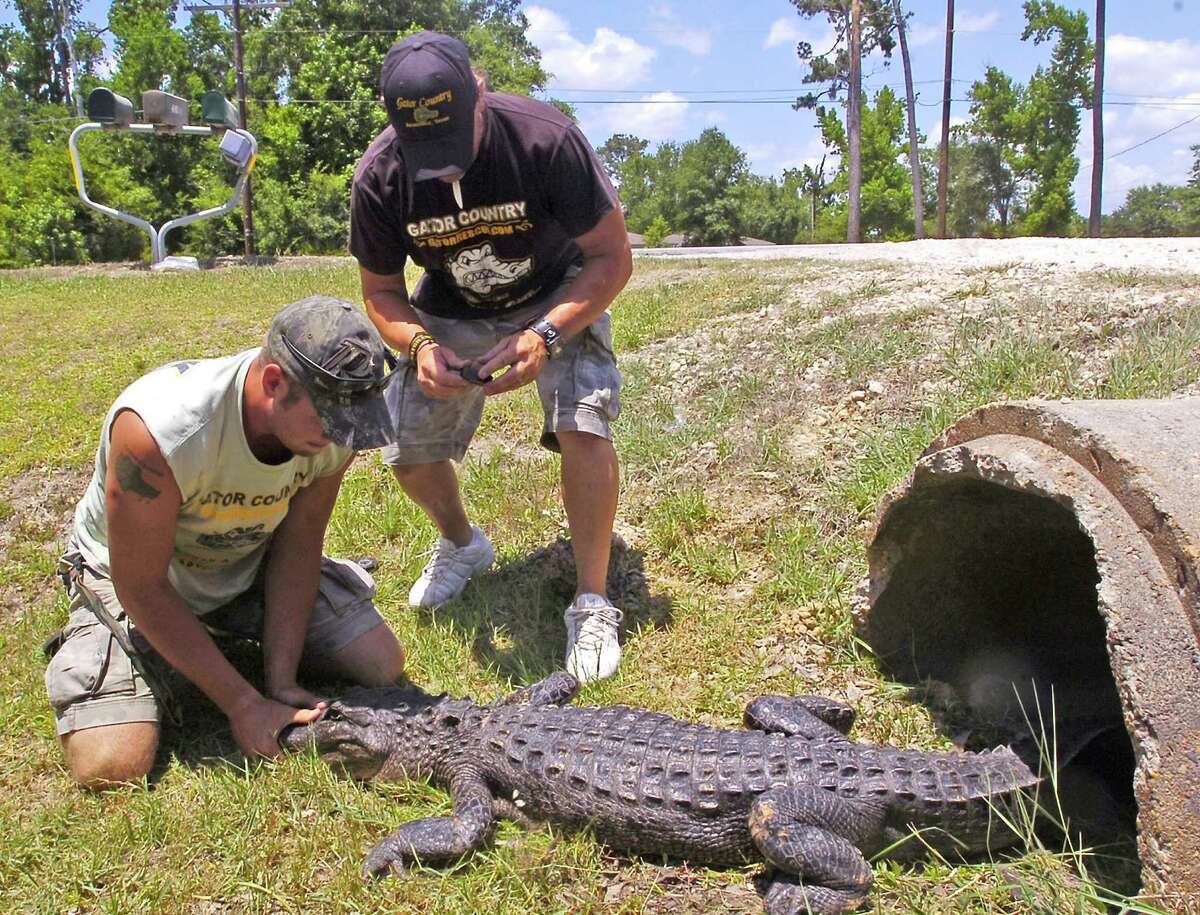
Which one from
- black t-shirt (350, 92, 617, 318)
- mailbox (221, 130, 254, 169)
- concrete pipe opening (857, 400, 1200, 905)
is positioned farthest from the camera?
mailbox (221, 130, 254, 169)

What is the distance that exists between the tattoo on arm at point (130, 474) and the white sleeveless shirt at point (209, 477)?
0.25ft

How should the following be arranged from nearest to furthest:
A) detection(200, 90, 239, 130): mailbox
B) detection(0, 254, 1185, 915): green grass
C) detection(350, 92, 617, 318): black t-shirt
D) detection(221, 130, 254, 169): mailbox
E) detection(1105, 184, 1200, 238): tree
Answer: detection(0, 254, 1185, 915): green grass
detection(350, 92, 617, 318): black t-shirt
detection(200, 90, 239, 130): mailbox
detection(221, 130, 254, 169): mailbox
detection(1105, 184, 1200, 238): tree

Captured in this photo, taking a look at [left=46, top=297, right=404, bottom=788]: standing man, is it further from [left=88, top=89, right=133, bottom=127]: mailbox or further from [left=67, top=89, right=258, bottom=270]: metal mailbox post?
[left=88, top=89, right=133, bottom=127]: mailbox

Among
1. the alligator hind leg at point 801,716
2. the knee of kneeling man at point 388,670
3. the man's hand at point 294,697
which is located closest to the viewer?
the alligator hind leg at point 801,716

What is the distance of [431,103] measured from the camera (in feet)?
9.62

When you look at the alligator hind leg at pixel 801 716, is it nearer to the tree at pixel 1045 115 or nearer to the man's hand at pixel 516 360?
the man's hand at pixel 516 360

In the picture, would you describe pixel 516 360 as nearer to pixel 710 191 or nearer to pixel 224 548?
pixel 224 548

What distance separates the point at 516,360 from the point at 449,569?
4.12ft

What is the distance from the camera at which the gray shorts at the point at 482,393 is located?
350 centimetres

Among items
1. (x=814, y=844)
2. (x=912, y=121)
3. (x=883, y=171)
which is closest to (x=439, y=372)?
(x=814, y=844)

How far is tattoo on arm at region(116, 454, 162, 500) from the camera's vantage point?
2658mm

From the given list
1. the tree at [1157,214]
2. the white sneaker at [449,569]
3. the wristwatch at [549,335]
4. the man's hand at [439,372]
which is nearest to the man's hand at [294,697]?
the white sneaker at [449,569]

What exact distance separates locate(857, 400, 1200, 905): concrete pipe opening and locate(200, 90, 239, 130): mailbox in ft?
50.3

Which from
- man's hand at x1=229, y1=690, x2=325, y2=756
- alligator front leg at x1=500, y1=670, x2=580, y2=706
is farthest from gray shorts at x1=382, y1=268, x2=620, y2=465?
man's hand at x1=229, y1=690, x2=325, y2=756
